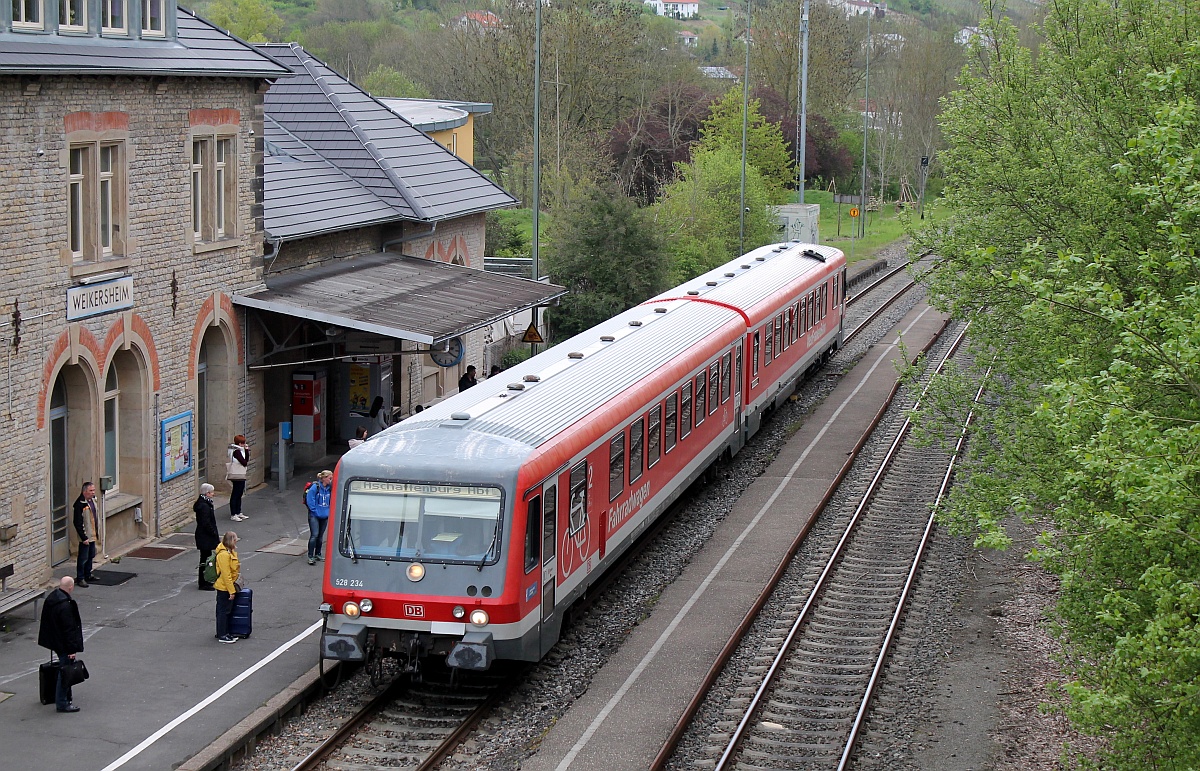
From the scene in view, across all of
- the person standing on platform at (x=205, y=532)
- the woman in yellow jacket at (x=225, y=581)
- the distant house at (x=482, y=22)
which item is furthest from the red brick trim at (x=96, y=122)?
the distant house at (x=482, y=22)

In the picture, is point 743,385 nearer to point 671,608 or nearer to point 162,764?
point 671,608

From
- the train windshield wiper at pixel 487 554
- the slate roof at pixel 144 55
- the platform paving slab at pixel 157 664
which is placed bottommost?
the platform paving slab at pixel 157 664

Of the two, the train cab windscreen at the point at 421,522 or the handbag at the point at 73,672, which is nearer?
the handbag at the point at 73,672

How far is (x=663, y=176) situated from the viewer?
2331 inches

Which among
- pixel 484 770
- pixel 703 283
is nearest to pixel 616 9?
pixel 703 283

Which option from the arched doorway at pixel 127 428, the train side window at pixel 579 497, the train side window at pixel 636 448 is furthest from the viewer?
the arched doorway at pixel 127 428

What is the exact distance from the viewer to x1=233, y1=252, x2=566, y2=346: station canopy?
20.2m

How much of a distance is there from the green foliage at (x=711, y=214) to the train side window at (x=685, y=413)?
2115 cm

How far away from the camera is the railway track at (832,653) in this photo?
42.1 ft

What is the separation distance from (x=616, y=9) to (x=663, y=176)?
24.7 feet

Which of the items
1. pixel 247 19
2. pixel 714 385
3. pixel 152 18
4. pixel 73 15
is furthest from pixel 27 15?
pixel 247 19

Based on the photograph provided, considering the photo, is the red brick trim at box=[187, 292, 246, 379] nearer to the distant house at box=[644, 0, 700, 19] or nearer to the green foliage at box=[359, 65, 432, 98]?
the green foliage at box=[359, 65, 432, 98]

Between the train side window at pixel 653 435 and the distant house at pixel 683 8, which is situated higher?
the distant house at pixel 683 8

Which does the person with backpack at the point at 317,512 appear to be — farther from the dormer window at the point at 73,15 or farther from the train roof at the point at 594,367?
the dormer window at the point at 73,15
